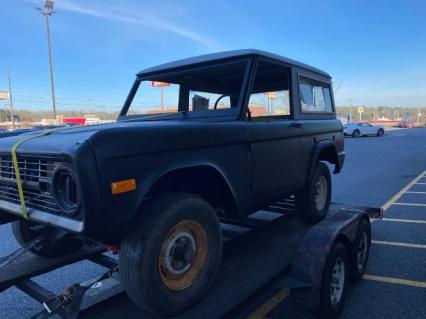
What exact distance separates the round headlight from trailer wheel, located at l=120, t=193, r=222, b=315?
0.37m

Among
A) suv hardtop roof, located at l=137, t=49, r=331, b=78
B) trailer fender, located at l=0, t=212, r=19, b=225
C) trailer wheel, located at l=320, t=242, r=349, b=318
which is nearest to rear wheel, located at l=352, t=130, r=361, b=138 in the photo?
suv hardtop roof, located at l=137, t=49, r=331, b=78

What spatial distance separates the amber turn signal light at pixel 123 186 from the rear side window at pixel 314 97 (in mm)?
2640

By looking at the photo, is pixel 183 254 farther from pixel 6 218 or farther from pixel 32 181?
pixel 6 218

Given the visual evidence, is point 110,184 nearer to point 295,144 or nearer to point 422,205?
point 295,144

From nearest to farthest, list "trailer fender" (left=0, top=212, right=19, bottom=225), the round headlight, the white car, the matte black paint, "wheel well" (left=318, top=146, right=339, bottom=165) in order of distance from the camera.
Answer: the matte black paint
the round headlight
"trailer fender" (left=0, top=212, right=19, bottom=225)
"wheel well" (left=318, top=146, right=339, bottom=165)
the white car

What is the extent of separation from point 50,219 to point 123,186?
1.65 feet

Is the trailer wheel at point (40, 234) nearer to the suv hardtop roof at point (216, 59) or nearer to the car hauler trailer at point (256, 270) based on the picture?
the car hauler trailer at point (256, 270)

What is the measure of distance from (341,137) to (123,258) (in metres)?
4.02

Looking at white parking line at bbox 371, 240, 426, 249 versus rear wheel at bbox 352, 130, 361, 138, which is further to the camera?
rear wheel at bbox 352, 130, 361, 138

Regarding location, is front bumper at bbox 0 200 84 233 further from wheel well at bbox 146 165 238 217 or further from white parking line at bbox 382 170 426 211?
white parking line at bbox 382 170 426 211

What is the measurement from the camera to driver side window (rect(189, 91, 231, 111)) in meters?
3.83

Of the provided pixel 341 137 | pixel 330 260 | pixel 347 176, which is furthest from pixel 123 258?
pixel 347 176

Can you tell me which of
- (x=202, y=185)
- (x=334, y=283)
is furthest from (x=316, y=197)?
(x=202, y=185)

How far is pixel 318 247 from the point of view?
273 centimetres
